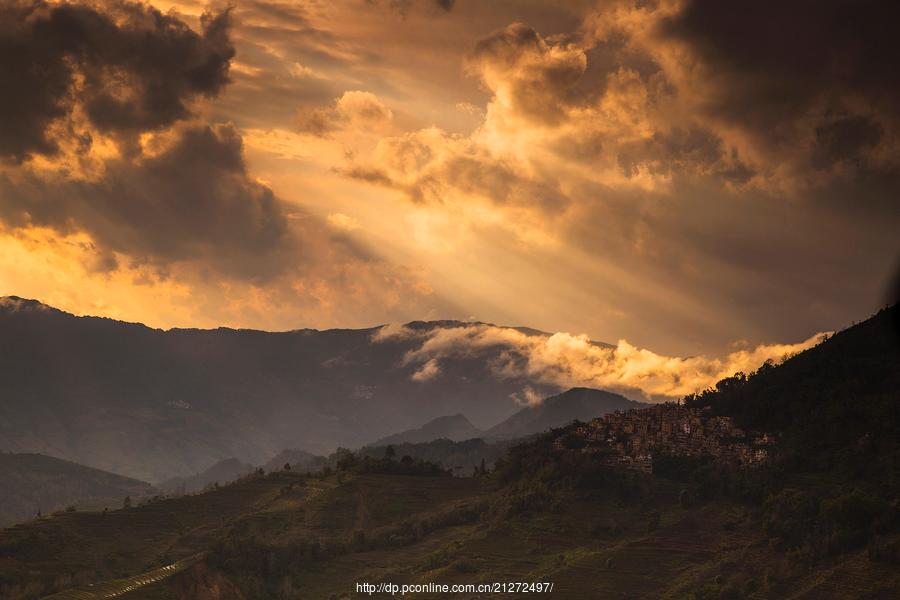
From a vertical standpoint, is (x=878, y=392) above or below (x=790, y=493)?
above

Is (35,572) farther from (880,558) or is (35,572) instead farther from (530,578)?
(880,558)

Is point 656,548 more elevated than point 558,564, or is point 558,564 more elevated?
point 656,548

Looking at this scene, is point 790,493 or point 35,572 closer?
point 790,493

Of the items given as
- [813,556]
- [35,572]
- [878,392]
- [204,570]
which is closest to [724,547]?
[813,556]

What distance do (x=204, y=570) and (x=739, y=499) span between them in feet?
302

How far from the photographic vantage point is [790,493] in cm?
17238

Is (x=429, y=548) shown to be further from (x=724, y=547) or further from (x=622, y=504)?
(x=724, y=547)

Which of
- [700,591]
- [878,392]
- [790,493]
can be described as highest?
[878,392]

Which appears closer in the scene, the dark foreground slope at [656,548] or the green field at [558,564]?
the green field at [558,564]

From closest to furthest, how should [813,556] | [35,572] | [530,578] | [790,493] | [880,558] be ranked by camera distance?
1. [880,558]
2. [813,556]
3. [530,578]
4. [790,493]
5. [35,572]

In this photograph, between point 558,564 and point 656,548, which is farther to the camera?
point 656,548

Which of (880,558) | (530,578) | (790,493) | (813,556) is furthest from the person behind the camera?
(790,493)

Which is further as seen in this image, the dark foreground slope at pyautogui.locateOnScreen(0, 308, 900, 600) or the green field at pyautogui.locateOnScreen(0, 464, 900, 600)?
the dark foreground slope at pyautogui.locateOnScreen(0, 308, 900, 600)

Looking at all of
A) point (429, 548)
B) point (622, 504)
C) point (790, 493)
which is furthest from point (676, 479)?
point (429, 548)
